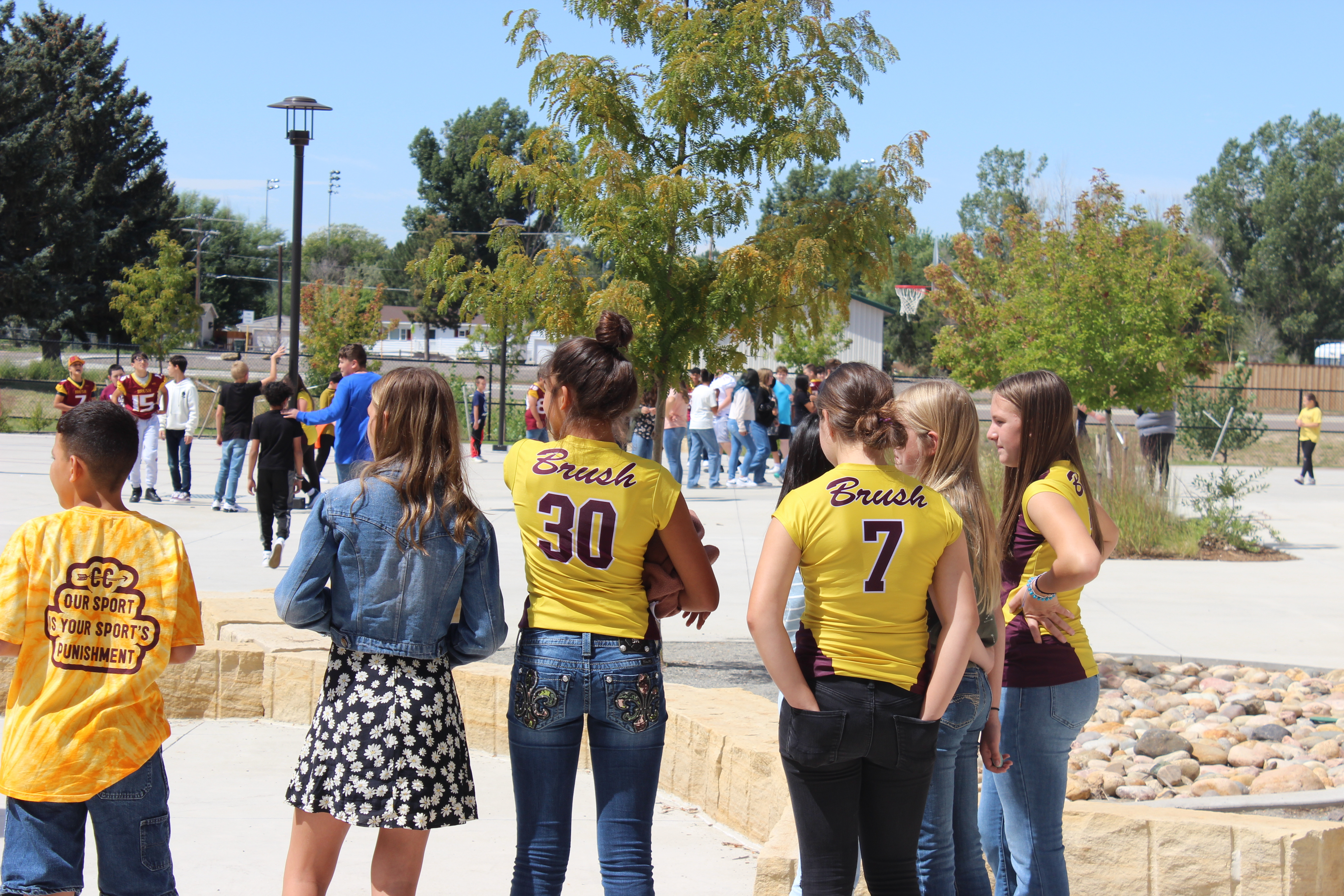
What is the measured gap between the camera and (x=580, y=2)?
240 inches

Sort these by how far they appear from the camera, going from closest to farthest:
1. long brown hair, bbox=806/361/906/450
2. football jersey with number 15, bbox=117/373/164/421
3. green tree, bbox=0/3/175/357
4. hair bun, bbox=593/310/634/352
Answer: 1. long brown hair, bbox=806/361/906/450
2. hair bun, bbox=593/310/634/352
3. football jersey with number 15, bbox=117/373/164/421
4. green tree, bbox=0/3/175/357

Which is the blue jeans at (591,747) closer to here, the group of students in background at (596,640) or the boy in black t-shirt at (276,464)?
the group of students in background at (596,640)

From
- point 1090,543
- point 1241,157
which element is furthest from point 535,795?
point 1241,157

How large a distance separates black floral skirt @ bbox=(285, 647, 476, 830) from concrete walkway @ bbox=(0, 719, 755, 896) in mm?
1103

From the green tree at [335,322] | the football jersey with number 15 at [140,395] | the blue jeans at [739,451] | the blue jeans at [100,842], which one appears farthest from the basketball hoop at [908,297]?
the blue jeans at [100,842]

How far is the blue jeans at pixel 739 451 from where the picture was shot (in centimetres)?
1702

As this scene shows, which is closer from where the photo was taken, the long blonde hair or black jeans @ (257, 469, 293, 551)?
the long blonde hair

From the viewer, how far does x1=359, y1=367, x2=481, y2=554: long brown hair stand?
9.32 ft

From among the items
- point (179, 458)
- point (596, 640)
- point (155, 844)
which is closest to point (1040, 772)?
point (596, 640)

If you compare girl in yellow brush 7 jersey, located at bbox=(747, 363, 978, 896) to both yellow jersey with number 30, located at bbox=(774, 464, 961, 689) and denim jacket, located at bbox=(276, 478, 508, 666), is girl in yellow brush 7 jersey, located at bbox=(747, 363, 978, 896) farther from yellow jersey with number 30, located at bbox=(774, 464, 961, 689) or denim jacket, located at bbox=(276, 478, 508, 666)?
denim jacket, located at bbox=(276, 478, 508, 666)

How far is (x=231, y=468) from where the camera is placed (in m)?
12.6

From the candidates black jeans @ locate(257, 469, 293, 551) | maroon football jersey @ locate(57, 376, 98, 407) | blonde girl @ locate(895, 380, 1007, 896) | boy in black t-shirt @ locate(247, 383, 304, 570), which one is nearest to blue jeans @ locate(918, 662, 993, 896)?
blonde girl @ locate(895, 380, 1007, 896)

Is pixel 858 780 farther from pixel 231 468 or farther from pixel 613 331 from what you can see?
pixel 231 468

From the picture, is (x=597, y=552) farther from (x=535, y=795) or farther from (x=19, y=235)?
(x=19, y=235)
